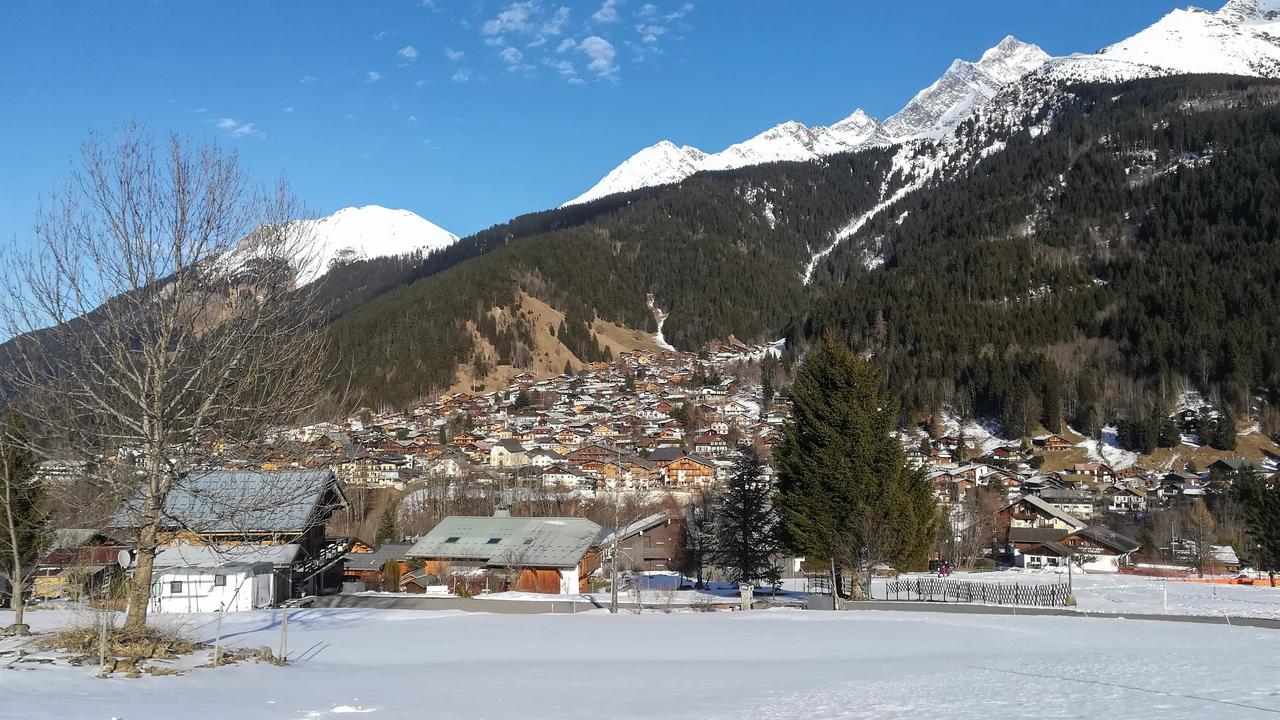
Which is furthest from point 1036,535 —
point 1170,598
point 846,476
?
point 846,476

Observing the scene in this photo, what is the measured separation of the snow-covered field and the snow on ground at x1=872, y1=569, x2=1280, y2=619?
6.73 m

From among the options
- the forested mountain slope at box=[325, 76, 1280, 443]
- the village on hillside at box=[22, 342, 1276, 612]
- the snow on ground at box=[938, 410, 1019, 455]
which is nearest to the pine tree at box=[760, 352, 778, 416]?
the village on hillside at box=[22, 342, 1276, 612]

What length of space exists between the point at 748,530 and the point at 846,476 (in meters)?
9.71

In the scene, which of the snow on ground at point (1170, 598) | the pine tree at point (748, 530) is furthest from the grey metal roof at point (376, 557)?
the snow on ground at point (1170, 598)

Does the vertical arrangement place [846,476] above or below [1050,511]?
above

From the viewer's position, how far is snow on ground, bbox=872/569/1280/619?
27031mm

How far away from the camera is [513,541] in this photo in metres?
47.8

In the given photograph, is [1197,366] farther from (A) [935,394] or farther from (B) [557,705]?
(B) [557,705]

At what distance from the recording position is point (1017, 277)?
169m

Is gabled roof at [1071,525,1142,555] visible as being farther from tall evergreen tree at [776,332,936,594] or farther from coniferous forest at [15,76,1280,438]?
coniferous forest at [15,76,1280,438]

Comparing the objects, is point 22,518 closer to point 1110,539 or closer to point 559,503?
point 559,503

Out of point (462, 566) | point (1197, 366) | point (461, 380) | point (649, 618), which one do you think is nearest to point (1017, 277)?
point (1197, 366)

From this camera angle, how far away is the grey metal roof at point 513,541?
149 ft

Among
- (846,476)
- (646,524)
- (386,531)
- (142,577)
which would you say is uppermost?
(846,476)
